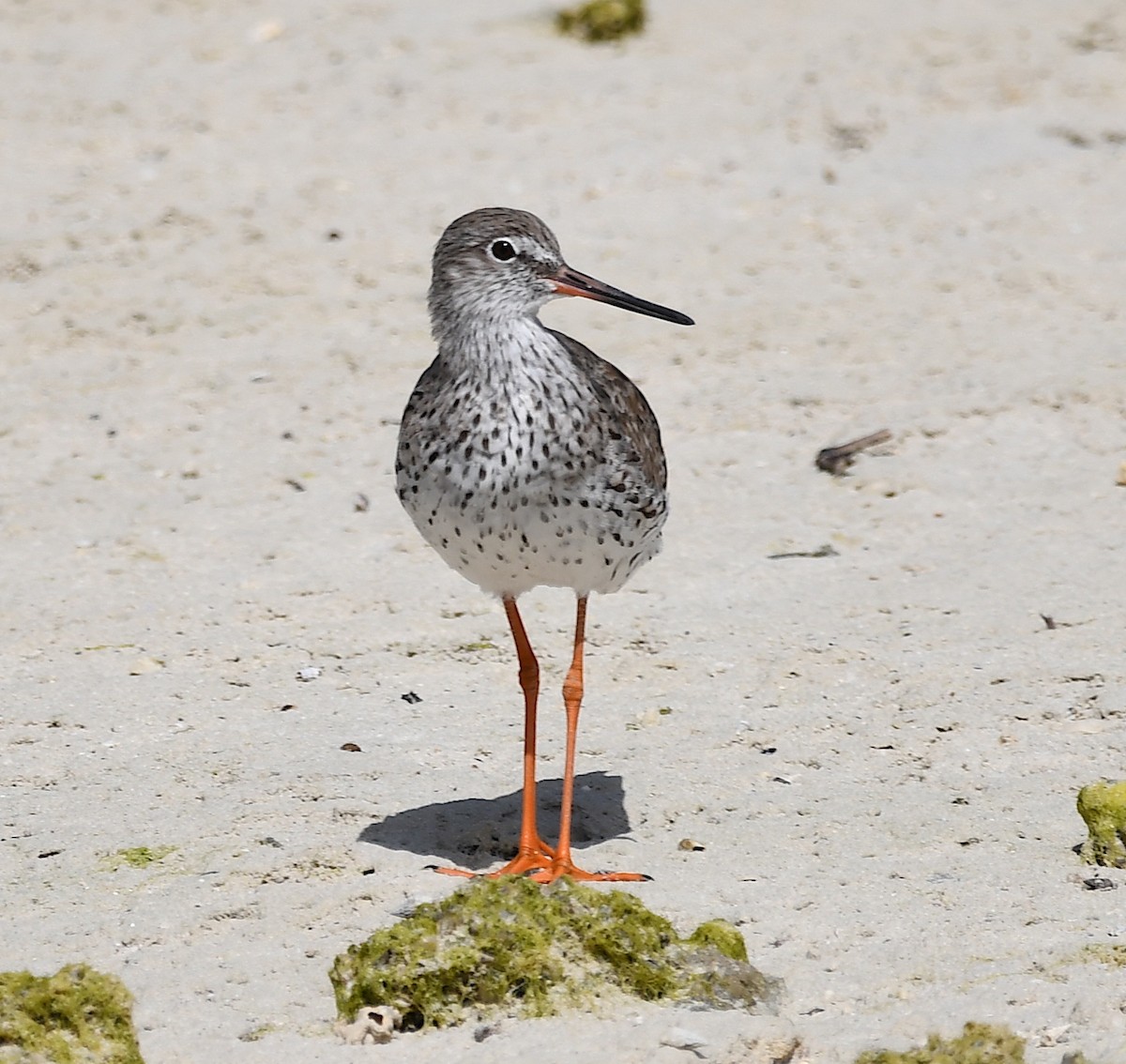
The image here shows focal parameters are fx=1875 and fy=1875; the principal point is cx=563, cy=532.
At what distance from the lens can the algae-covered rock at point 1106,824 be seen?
5973 millimetres

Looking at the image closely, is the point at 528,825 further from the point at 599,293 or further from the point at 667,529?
the point at 667,529

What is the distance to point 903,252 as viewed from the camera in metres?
11.4

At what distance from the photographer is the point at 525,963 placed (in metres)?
5.07

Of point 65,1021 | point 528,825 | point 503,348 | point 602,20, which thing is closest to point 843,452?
point 503,348

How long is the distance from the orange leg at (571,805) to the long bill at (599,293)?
1.06 meters

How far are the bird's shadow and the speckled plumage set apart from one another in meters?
0.79

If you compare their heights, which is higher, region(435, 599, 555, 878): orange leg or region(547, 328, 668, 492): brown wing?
region(547, 328, 668, 492): brown wing

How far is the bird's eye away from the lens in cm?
656

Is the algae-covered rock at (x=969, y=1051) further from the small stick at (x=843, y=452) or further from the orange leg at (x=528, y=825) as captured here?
the small stick at (x=843, y=452)

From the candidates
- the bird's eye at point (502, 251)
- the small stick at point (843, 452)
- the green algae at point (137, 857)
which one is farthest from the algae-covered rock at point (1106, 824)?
the small stick at point (843, 452)

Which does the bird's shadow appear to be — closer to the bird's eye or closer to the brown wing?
the brown wing

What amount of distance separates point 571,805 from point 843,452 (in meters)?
3.46

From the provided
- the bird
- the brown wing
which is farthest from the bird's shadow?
the brown wing

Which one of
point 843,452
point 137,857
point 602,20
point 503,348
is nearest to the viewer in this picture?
point 137,857
